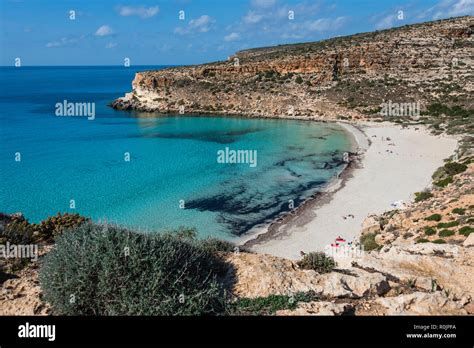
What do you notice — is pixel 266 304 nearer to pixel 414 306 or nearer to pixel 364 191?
pixel 414 306

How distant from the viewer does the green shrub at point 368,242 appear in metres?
14.9

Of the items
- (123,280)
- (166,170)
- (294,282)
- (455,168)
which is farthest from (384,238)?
(166,170)

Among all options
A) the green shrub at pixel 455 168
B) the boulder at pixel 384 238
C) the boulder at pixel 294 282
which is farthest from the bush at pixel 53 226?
the green shrub at pixel 455 168

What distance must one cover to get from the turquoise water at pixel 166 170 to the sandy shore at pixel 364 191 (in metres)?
1.81

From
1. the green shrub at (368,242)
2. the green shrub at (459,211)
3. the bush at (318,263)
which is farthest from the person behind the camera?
the green shrub at (459,211)

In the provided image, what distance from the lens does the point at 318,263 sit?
811 cm

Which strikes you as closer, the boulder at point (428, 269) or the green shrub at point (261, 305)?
the green shrub at point (261, 305)

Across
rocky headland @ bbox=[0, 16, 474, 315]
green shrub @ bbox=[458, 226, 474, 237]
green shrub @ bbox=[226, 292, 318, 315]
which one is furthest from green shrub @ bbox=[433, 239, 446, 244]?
green shrub @ bbox=[226, 292, 318, 315]

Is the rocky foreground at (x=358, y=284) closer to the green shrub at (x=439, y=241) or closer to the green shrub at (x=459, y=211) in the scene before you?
the green shrub at (x=439, y=241)

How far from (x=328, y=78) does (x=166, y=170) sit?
4212cm

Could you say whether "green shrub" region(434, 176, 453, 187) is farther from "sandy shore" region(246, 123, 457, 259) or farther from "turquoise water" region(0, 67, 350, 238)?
"turquoise water" region(0, 67, 350, 238)

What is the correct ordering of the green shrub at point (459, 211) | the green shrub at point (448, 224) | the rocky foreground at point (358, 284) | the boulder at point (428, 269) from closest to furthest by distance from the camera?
the rocky foreground at point (358, 284)
the boulder at point (428, 269)
the green shrub at point (448, 224)
the green shrub at point (459, 211)

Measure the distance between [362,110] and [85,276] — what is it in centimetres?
5581
